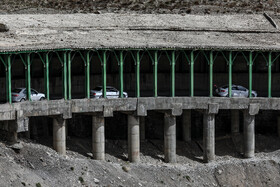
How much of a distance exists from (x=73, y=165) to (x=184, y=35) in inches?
872

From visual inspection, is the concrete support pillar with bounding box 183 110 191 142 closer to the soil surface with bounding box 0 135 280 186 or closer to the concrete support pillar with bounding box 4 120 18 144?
the soil surface with bounding box 0 135 280 186

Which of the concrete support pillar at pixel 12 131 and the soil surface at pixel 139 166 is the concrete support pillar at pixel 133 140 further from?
the concrete support pillar at pixel 12 131

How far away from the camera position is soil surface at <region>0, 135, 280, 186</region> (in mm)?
71938

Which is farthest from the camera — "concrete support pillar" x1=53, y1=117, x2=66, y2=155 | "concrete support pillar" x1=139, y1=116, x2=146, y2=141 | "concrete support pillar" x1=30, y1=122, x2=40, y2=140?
"concrete support pillar" x1=139, y1=116, x2=146, y2=141

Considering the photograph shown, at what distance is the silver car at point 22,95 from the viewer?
80312 mm

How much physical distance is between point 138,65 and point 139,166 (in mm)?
8480

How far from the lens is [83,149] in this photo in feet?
270

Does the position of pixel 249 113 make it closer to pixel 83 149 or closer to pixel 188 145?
pixel 188 145

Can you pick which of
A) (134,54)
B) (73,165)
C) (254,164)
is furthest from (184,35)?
(73,165)

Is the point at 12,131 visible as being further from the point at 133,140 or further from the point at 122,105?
the point at 133,140

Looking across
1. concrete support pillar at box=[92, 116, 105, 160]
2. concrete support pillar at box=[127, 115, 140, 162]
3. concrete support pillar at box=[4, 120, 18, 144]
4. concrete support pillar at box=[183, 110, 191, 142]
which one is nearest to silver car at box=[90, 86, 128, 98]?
concrete support pillar at box=[127, 115, 140, 162]

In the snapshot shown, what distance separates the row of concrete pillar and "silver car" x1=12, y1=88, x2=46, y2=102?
3.76m

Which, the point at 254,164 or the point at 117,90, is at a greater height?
the point at 117,90

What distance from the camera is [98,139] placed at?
264 ft
